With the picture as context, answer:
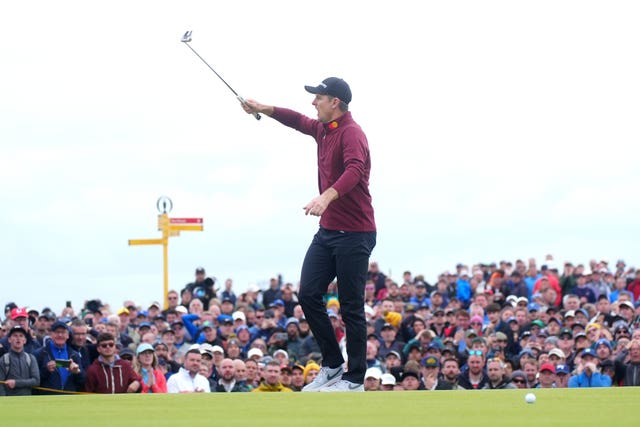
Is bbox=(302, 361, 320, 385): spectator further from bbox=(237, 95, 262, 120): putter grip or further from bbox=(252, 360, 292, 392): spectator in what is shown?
bbox=(237, 95, 262, 120): putter grip

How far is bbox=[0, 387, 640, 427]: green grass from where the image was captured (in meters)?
6.86

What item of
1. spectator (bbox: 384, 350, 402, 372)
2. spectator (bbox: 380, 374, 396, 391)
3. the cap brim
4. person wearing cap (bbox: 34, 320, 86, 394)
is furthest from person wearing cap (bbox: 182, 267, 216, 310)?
the cap brim

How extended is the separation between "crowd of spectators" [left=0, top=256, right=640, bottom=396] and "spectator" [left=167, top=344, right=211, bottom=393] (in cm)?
2

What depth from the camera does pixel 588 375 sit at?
16016mm

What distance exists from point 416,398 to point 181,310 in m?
15.4

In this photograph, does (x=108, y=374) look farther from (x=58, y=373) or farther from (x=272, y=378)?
(x=272, y=378)

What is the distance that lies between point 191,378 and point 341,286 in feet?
22.4

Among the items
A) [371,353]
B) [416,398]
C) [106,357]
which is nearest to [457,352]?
[371,353]

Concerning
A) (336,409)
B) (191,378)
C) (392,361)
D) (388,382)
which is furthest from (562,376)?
(336,409)

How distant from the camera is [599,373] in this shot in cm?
1609

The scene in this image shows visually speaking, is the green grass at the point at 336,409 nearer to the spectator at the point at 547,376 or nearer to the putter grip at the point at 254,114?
the putter grip at the point at 254,114

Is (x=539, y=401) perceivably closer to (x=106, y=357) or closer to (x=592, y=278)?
(x=106, y=357)

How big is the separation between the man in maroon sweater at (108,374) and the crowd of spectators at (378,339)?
0.04 ft

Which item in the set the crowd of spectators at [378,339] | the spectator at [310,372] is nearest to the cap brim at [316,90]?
the crowd of spectators at [378,339]
